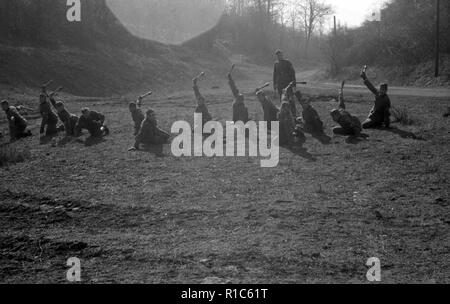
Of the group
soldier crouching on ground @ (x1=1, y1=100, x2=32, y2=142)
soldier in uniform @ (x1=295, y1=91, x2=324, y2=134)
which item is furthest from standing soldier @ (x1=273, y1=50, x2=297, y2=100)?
soldier crouching on ground @ (x1=1, y1=100, x2=32, y2=142)

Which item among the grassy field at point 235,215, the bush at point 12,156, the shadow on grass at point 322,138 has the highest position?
the shadow on grass at point 322,138

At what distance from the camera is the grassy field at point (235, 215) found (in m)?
5.18

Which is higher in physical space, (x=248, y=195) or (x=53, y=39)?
(x=53, y=39)

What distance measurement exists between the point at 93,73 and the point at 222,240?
25.3 metres

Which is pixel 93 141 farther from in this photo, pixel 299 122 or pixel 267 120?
pixel 299 122

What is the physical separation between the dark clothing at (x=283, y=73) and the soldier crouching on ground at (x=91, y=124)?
5161 mm

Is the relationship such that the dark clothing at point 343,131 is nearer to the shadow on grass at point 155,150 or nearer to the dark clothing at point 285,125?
the dark clothing at point 285,125

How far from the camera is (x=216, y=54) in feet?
160

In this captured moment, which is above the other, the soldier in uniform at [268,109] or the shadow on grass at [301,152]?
the soldier in uniform at [268,109]

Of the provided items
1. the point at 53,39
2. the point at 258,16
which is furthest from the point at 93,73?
the point at 258,16

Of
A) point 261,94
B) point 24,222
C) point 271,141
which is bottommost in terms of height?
point 24,222

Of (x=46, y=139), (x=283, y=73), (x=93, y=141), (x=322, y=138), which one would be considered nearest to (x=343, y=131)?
(x=322, y=138)

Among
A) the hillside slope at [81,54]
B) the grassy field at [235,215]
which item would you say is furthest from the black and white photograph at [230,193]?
the hillside slope at [81,54]

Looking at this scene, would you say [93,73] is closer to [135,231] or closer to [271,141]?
[271,141]
